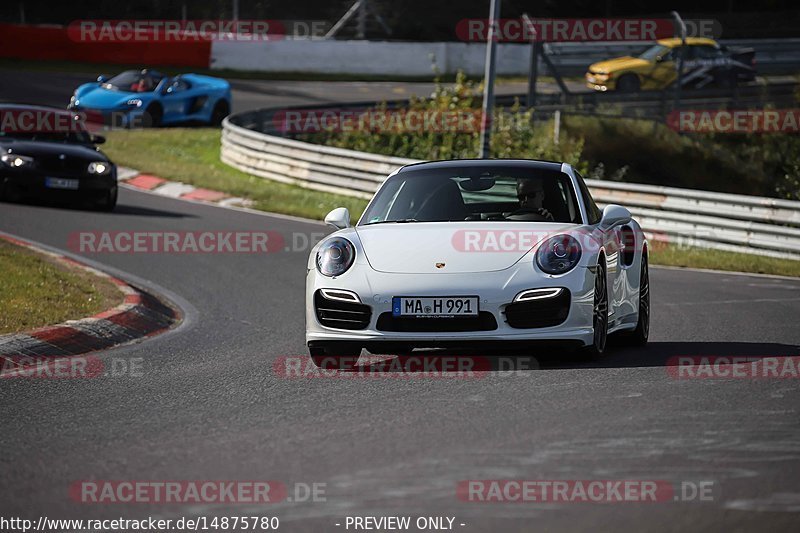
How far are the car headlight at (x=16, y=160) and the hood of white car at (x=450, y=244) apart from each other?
38.5 ft

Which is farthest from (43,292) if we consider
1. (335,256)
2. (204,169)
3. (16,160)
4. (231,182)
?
(204,169)

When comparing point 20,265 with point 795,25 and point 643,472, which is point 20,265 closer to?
point 643,472

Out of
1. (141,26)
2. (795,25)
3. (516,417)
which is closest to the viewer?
(516,417)

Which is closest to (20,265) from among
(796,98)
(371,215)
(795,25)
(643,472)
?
(371,215)

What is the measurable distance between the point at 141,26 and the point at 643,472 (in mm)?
40954

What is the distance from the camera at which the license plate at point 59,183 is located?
63.3 feet

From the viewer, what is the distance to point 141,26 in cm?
4438

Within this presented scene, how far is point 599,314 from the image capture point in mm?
8289

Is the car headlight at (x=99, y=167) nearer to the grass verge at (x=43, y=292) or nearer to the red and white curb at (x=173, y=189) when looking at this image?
the red and white curb at (x=173, y=189)

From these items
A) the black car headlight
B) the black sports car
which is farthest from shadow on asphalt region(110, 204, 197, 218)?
the black car headlight

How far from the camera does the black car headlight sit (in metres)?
19.4

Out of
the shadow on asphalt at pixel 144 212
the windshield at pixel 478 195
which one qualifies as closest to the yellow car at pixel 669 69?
the shadow on asphalt at pixel 144 212

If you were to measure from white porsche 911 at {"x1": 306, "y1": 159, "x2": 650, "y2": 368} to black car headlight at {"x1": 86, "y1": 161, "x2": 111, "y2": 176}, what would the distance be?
36.3 feet

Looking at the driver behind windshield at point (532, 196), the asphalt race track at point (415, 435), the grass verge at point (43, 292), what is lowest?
the grass verge at point (43, 292)
